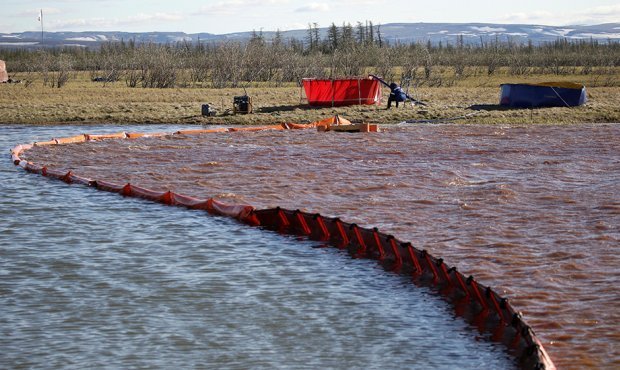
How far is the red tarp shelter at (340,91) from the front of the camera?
122ft

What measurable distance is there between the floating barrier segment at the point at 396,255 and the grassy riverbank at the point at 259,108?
13751 millimetres

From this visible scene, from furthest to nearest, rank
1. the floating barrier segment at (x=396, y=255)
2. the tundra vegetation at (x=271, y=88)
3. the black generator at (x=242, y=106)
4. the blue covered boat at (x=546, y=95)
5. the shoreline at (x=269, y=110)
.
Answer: the black generator at (x=242, y=106) < the blue covered boat at (x=546, y=95) < the tundra vegetation at (x=271, y=88) < the shoreline at (x=269, y=110) < the floating barrier segment at (x=396, y=255)

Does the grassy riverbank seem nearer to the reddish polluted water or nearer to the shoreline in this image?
the shoreline

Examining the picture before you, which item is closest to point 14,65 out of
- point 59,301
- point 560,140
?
point 560,140

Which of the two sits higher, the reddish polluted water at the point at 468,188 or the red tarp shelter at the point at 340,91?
the red tarp shelter at the point at 340,91

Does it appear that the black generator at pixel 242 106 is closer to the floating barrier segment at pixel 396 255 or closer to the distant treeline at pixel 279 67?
the floating barrier segment at pixel 396 255

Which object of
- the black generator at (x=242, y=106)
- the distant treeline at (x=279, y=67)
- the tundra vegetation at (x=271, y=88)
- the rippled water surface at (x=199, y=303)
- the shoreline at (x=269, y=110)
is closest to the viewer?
the rippled water surface at (x=199, y=303)

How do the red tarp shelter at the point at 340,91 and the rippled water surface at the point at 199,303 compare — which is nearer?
the rippled water surface at the point at 199,303

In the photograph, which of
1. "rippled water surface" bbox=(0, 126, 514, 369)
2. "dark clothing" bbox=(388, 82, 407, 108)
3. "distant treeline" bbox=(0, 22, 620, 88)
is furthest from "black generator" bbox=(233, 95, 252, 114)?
"rippled water surface" bbox=(0, 126, 514, 369)

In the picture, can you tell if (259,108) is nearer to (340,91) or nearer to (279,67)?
(340,91)

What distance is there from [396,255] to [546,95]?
2384cm

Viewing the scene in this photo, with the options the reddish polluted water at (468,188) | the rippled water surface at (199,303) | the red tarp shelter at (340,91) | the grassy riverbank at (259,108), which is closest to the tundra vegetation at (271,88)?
the grassy riverbank at (259,108)

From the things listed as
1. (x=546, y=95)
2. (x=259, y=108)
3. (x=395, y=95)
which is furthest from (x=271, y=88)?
(x=546, y=95)

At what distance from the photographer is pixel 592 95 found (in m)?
41.8
